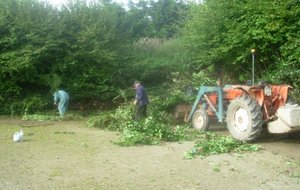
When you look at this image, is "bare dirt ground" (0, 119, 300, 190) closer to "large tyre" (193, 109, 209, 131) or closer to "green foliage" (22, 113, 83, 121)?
"large tyre" (193, 109, 209, 131)

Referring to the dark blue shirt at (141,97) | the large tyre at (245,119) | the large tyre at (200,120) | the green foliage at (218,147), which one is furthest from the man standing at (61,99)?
the green foliage at (218,147)

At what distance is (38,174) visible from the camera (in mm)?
8305

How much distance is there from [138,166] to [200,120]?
6.03 m

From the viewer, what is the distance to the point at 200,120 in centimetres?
1473

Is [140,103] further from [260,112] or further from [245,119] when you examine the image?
[260,112]

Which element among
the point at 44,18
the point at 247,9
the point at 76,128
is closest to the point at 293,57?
the point at 247,9

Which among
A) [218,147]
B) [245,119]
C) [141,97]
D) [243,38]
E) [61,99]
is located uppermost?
[243,38]

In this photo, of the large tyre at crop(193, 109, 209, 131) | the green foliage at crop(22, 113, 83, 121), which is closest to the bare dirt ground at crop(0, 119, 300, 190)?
the large tyre at crop(193, 109, 209, 131)

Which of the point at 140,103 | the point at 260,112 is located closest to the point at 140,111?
the point at 140,103

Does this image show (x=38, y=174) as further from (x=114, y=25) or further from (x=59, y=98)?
(x=114, y=25)

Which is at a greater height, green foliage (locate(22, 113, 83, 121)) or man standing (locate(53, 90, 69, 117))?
man standing (locate(53, 90, 69, 117))

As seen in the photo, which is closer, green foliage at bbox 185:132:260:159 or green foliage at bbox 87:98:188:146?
green foliage at bbox 185:132:260:159

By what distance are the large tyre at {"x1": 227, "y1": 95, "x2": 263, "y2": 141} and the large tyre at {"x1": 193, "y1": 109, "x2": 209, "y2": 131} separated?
2068mm

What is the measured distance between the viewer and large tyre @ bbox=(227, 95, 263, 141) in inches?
447
